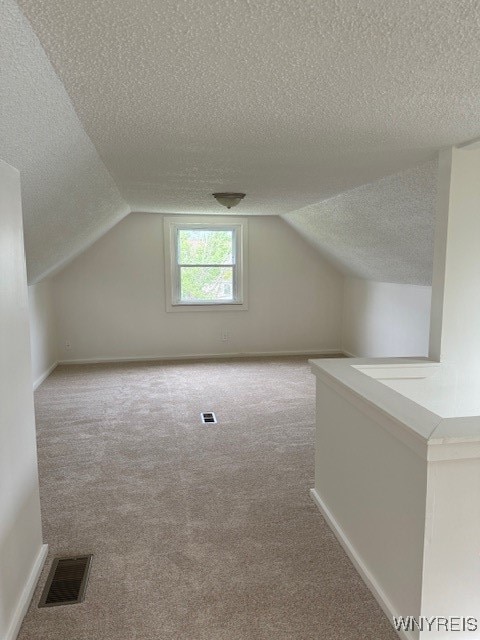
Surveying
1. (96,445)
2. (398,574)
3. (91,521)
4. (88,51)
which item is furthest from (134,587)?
(88,51)

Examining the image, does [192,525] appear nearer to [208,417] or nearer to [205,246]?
[208,417]

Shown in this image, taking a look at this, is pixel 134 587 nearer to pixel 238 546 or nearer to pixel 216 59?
pixel 238 546

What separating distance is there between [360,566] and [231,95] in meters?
1.95

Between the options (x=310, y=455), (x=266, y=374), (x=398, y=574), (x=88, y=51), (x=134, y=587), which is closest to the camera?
(x=88, y=51)

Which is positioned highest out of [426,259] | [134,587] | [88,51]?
[88,51]

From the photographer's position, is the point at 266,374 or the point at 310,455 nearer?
the point at 310,455

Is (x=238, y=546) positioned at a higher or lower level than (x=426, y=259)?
lower

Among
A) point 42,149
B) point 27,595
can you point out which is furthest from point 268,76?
point 27,595

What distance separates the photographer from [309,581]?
1.86 metres

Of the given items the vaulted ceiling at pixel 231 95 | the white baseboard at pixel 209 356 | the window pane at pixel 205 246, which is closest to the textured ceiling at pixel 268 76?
the vaulted ceiling at pixel 231 95

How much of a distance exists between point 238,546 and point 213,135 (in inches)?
76.6

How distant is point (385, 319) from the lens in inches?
205

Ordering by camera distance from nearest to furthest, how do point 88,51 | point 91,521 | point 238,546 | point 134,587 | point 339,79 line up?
point 88,51 < point 339,79 < point 134,587 < point 238,546 < point 91,521

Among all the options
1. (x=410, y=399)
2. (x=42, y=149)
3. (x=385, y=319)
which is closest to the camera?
(x=42, y=149)
